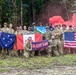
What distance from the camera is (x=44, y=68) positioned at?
47.8ft

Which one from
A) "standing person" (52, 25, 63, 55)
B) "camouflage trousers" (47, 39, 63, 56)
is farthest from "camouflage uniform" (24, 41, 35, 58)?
"standing person" (52, 25, 63, 55)

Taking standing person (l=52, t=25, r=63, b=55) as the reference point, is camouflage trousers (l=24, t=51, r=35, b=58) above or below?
below

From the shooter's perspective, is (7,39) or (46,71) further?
(7,39)

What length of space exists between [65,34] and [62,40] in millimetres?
420

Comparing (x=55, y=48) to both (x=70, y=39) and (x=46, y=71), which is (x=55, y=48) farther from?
(x=46, y=71)

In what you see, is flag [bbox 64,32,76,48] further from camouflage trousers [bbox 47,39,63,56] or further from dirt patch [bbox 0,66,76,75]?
dirt patch [bbox 0,66,76,75]

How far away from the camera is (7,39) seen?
64.4ft

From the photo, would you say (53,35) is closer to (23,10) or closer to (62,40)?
(62,40)

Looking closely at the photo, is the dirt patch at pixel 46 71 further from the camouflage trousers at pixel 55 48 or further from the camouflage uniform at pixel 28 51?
the camouflage trousers at pixel 55 48

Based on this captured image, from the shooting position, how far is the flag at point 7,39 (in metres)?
19.5

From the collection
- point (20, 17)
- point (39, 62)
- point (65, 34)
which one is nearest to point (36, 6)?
point (20, 17)

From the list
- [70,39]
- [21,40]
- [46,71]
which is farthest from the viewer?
[70,39]

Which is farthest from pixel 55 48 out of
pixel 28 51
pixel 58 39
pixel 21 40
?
pixel 21 40

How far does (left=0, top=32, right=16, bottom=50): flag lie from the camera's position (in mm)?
19484
